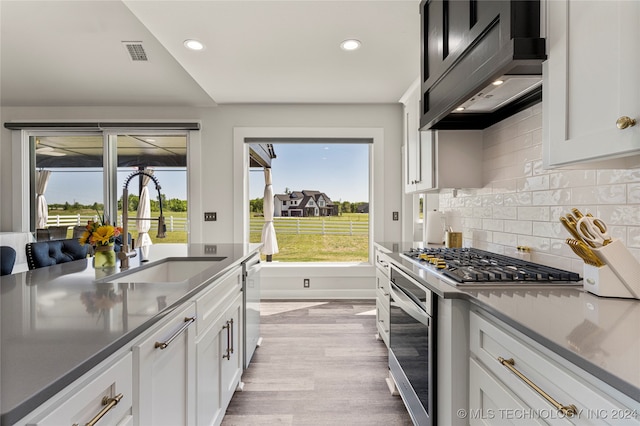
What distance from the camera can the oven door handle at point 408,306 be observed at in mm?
1443

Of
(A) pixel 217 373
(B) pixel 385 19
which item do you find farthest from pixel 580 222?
(B) pixel 385 19

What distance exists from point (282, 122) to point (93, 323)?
352 cm

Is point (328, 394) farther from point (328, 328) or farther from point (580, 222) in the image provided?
point (580, 222)

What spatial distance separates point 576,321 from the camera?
86 cm

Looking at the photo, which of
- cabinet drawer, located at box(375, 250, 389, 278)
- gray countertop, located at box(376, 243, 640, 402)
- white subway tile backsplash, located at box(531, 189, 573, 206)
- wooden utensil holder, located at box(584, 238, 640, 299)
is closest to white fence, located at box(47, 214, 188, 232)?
cabinet drawer, located at box(375, 250, 389, 278)

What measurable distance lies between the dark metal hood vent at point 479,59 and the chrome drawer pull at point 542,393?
948 mm

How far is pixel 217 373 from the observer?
5.29 feet

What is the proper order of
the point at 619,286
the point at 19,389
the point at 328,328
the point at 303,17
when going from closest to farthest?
the point at 19,389, the point at 619,286, the point at 303,17, the point at 328,328

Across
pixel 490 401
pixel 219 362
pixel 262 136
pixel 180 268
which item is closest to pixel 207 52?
pixel 262 136

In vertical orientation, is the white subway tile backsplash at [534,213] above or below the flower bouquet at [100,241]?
above

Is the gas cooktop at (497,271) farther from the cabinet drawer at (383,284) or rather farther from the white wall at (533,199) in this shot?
the cabinet drawer at (383,284)

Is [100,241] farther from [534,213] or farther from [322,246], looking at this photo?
[322,246]

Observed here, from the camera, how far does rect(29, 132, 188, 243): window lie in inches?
162

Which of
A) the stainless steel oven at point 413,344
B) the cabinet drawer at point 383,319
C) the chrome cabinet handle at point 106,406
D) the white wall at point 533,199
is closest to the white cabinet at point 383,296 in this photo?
the cabinet drawer at point 383,319
